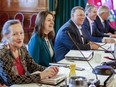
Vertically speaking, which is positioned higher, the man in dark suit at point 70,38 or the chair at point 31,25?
the man in dark suit at point 70,38

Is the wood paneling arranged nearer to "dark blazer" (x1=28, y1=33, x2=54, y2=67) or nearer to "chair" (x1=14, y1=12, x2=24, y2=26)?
A: "chair" (x1=14, y1=12, x2=24, y2=26)

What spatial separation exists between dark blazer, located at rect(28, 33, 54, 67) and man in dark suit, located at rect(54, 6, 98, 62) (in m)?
0.49

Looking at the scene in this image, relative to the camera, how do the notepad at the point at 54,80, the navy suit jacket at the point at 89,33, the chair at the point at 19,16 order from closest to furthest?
the notepad at the point at 54,80 < the navy suit jacket at the point at 89,33 < the chair at the point at 19,16

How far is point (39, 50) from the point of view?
2.90 m

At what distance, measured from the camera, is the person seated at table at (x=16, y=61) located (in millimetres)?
2055

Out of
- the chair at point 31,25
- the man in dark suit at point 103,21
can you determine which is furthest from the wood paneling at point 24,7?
the man in dark suit at point 103,21

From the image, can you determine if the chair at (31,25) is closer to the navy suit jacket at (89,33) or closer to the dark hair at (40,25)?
the navy suit jacket at (89,33)

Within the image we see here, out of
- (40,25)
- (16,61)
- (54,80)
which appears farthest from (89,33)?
(54,80)

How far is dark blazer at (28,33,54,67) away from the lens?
286 cm

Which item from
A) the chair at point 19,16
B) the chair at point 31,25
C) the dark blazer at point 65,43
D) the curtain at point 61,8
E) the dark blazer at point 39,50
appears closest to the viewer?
the dark blazer at point 39,50

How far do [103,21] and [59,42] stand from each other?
227 cm

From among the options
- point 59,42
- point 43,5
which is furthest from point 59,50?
point 43,5

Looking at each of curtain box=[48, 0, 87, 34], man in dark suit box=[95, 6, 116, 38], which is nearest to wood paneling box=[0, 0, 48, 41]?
curtain box=[48, 0, 87, 34]

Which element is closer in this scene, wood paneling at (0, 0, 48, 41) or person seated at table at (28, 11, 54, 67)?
person seated at table at (28, 11, 54, 67)
